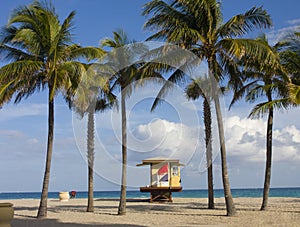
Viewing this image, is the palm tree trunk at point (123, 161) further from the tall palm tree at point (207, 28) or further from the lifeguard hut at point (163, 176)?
→ the lifeguard hut at point (163, 176)

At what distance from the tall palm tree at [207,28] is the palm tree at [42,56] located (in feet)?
10.5

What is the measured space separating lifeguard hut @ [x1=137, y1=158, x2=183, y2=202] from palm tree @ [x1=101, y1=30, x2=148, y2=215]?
1075cm

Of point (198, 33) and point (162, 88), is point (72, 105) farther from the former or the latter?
point (198, 33)

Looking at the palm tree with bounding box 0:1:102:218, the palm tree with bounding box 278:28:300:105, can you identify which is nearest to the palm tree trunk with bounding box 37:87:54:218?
the palm tree with bounding box 0:1:102:218

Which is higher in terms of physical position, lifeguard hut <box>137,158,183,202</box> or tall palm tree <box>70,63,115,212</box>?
tall palm tree <box>70,63,115,212</box>

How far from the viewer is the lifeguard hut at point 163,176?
31734 mm

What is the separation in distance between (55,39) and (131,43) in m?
3.57

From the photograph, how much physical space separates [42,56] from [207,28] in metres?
7.10

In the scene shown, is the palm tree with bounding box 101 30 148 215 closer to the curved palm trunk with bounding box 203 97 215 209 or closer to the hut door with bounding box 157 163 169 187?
the curved palm trunk with bounding box 203 97 215 209

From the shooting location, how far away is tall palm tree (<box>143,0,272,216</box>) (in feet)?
63.4

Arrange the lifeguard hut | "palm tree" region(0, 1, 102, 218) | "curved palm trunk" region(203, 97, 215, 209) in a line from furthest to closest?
the lifeguard hut < "curved palm trunk" region(203, 97, 215, 209) < "palm tree" region(0, 1, 102, 218)

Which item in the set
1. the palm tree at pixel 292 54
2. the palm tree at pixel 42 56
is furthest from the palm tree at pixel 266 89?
the palm tree at pixel 42 56

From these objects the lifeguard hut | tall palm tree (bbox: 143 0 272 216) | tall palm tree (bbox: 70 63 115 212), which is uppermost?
tall palm tree (bbox: 143 0 272 216)

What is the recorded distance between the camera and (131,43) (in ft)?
69.4
